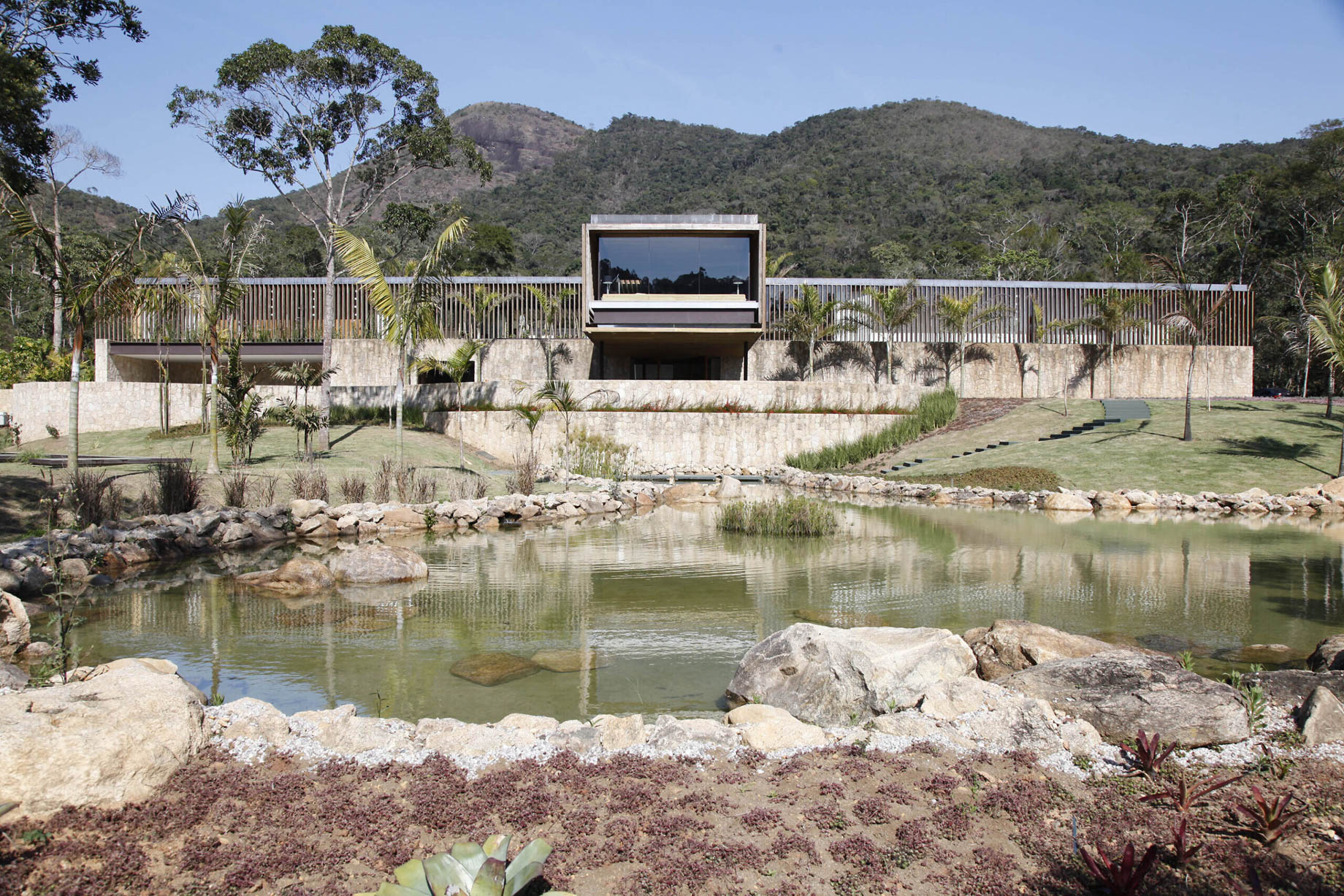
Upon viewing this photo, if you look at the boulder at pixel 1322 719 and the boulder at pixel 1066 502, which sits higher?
the boulder at pixel 1322 719

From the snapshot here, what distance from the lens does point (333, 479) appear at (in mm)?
15930

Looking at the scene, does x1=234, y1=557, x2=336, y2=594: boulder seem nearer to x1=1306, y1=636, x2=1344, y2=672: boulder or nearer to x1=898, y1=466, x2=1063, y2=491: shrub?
x1=1306, y1=636, x2=1344, y2=672: boulder

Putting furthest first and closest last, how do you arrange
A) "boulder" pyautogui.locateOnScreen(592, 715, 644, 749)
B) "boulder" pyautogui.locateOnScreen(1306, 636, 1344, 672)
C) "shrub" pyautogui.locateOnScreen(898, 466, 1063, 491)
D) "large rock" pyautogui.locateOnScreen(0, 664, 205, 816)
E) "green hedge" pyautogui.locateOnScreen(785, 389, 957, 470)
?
"green hedge" pyautogui.locateOnScreen(785, 389, 957, 470) → "shrub" pyautogui.locateOnScreen(898, 466, 1063, 491) → "boulder" pyautogui.locateOnScreen(1306, 636, 1344, 672) → "boulder" pyautogui.locateOnScreen(592, 715, 644, 749) → "large rock" pyautogui.locateOnScreen(0, 664, 205, 816)

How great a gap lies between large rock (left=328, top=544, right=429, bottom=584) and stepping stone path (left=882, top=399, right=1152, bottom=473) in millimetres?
15690

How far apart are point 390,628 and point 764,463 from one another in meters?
18.4

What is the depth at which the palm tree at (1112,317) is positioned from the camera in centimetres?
2875

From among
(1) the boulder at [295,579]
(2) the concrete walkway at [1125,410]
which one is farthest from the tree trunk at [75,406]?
(2) the concrete walkway at [1125,410]

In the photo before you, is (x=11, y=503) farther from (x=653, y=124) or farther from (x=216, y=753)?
(x=653, y=124)

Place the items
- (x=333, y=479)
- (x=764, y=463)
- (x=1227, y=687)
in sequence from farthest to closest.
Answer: (x=764, y=463) < (x=333, y=479) < (x=1227, y=687)

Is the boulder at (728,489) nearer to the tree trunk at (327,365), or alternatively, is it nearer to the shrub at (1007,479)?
the shrub at (1007,479)

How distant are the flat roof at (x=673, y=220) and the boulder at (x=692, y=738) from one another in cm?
2416

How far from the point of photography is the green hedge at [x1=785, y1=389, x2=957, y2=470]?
78.7 feet

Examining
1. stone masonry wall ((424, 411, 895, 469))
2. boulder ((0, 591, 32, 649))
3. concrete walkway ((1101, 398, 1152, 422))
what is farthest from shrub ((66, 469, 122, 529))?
concrete walkway ((1101, 398, 1152, 422))

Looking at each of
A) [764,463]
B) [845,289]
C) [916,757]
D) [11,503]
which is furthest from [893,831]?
[845,289]
